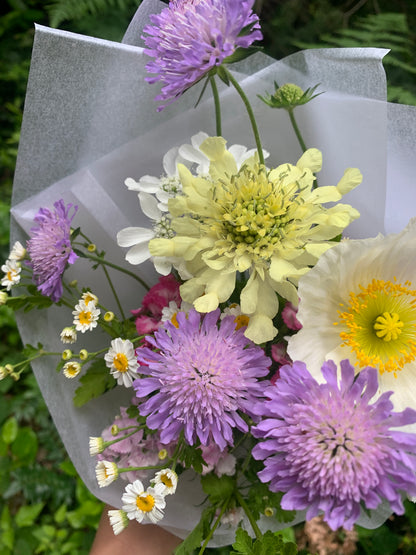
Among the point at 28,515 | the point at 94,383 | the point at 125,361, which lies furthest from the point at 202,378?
the point at 28,515

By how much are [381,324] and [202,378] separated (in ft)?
0.60

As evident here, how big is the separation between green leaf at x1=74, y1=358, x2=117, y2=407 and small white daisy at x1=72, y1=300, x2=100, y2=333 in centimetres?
9

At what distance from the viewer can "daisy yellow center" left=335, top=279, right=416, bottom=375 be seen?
0.49 meters

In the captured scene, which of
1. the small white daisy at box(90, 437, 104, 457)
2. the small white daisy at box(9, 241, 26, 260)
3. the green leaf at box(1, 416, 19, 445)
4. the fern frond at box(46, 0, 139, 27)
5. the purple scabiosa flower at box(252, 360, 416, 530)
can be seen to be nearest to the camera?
the purple scabiosa flower at box(252, 360, 416, 530)

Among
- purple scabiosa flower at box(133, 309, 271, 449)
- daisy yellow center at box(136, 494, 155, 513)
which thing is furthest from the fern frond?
daisy yellow center at box(136, 494, 155, 513)

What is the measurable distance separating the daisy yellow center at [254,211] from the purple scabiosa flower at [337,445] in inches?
4.9

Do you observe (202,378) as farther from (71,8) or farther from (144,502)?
(71,8)

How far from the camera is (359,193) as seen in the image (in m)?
0.61

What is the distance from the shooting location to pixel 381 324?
49 centimetres

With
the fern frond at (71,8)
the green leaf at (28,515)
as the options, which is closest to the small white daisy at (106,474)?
the green leaf at (28,515)

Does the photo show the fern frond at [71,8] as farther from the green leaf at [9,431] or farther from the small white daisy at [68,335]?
the green leaf at [9,431]

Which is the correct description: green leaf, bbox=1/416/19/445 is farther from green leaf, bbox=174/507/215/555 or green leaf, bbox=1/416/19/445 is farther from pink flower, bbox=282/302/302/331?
pink flower, bbox=282/302/302/331

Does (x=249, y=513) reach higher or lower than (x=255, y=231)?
lower

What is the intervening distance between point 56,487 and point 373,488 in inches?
36.5
